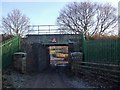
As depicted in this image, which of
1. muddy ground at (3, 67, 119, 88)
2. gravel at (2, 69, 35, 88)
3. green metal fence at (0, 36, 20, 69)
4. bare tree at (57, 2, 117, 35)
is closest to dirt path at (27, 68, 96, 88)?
muddy ground at (3, 67, 119, 88)

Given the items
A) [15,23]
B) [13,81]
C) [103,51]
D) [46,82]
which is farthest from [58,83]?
[15,23]

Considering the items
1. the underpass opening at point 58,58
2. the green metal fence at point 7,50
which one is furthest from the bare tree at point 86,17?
the green metal fence at point 7,50

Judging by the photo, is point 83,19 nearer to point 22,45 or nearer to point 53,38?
point 53,38

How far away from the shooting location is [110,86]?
12.8m

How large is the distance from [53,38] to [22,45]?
26.1 ft

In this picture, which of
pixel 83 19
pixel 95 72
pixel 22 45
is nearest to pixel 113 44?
pixel 95 72

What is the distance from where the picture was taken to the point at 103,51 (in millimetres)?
17000

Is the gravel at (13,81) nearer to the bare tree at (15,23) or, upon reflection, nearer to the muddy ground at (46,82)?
the muddy ground at (46,82)

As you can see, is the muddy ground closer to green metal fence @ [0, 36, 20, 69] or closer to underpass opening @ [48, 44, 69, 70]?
green metal fence @ [0, 36, 20, 69]

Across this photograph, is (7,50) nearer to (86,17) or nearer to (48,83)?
(48,83)

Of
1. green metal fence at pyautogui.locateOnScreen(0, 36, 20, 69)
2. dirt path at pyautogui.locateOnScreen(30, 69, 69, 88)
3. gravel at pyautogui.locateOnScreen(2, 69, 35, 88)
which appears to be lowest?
dirt path at pyautogui.locateOnScreen(30, 69, 69, 88)

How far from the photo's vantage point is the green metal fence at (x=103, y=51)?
599 inches

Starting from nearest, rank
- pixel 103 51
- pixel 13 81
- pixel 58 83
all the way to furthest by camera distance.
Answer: pixel 13 81
pixel 58 83
pixel 103 51

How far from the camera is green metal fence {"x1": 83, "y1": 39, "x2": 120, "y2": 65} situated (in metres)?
15.2
